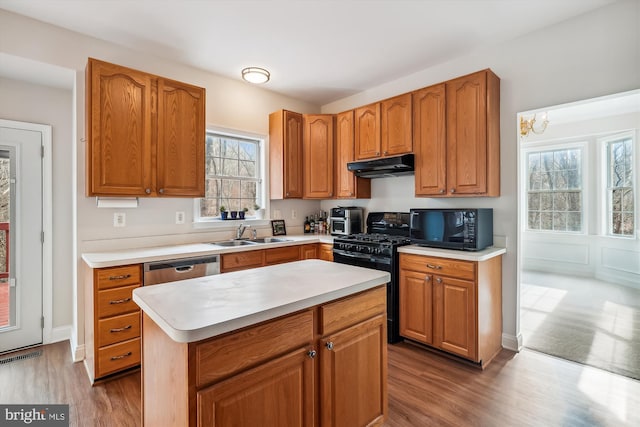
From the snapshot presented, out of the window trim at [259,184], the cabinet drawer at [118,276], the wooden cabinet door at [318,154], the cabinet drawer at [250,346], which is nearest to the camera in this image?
the cabinet drawer at [250,346]

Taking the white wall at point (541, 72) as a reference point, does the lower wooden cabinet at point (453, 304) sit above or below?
below

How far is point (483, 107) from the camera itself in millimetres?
2787

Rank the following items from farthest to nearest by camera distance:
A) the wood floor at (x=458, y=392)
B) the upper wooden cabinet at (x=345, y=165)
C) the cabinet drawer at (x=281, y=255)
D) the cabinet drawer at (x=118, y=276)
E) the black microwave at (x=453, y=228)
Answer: the upper wooden cabinet at (x=345, y=165) < the cabinet drawer at (x=281, y=255) < the black microwave at (x=453, y=228) < the cabinet drawer at (x=118, y=276) < the wood floor at (x=458, y=392)

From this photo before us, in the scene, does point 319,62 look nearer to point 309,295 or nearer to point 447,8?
point 447,8

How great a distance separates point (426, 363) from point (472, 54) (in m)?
2.99

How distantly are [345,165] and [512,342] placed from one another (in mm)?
2545

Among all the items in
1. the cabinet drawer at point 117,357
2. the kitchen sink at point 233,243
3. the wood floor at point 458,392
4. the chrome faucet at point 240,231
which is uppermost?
the chrome faucet at point 240,231

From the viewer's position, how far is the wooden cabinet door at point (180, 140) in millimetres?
2811

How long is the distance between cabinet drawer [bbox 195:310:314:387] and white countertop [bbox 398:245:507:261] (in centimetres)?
172

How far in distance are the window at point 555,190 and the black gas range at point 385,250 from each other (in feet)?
13.4

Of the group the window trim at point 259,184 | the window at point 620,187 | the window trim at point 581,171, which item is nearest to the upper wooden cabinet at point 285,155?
the window trim at point 259,184

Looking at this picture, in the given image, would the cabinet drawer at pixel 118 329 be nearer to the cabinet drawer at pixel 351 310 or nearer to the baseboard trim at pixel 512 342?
the cabinet drawer at pixel 351 310

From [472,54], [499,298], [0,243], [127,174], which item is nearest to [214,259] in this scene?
[127,174]

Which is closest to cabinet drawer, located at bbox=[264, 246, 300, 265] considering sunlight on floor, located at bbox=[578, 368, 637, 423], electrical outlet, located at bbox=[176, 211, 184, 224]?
electrical outlet, located at bbox=[176, 211, 184, 224]
